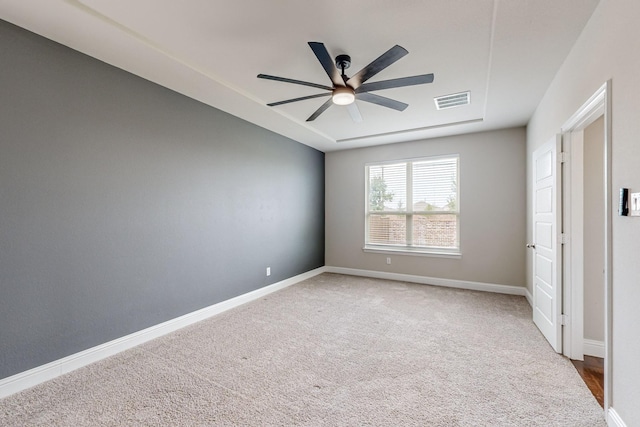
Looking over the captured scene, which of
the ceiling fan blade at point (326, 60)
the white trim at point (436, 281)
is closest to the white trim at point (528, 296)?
the white trim at point (436, 281)

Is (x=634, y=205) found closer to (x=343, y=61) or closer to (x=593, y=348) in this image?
(x=593, y=348)

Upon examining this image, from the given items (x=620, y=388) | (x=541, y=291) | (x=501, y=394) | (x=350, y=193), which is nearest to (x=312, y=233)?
(x=350, y=193)

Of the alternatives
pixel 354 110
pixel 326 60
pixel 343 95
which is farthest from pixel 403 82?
pixel 354 110

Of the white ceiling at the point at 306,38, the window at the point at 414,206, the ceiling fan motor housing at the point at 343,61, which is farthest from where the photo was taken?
the window at the point at 414,206

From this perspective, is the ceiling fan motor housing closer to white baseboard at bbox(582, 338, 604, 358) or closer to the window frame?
the window frame

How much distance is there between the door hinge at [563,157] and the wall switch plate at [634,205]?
1313 millimetres

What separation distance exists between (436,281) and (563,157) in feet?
9.70

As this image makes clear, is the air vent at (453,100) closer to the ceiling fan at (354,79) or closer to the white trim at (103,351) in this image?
the ceiling fan at (354,79)

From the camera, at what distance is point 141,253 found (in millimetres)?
2838

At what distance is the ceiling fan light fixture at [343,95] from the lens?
8.18 ft

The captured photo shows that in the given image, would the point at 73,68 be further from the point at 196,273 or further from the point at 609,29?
the point at 609,29

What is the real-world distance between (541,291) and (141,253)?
13.8 feet

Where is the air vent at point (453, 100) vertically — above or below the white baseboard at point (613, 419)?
above

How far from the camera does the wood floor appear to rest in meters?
2.03
